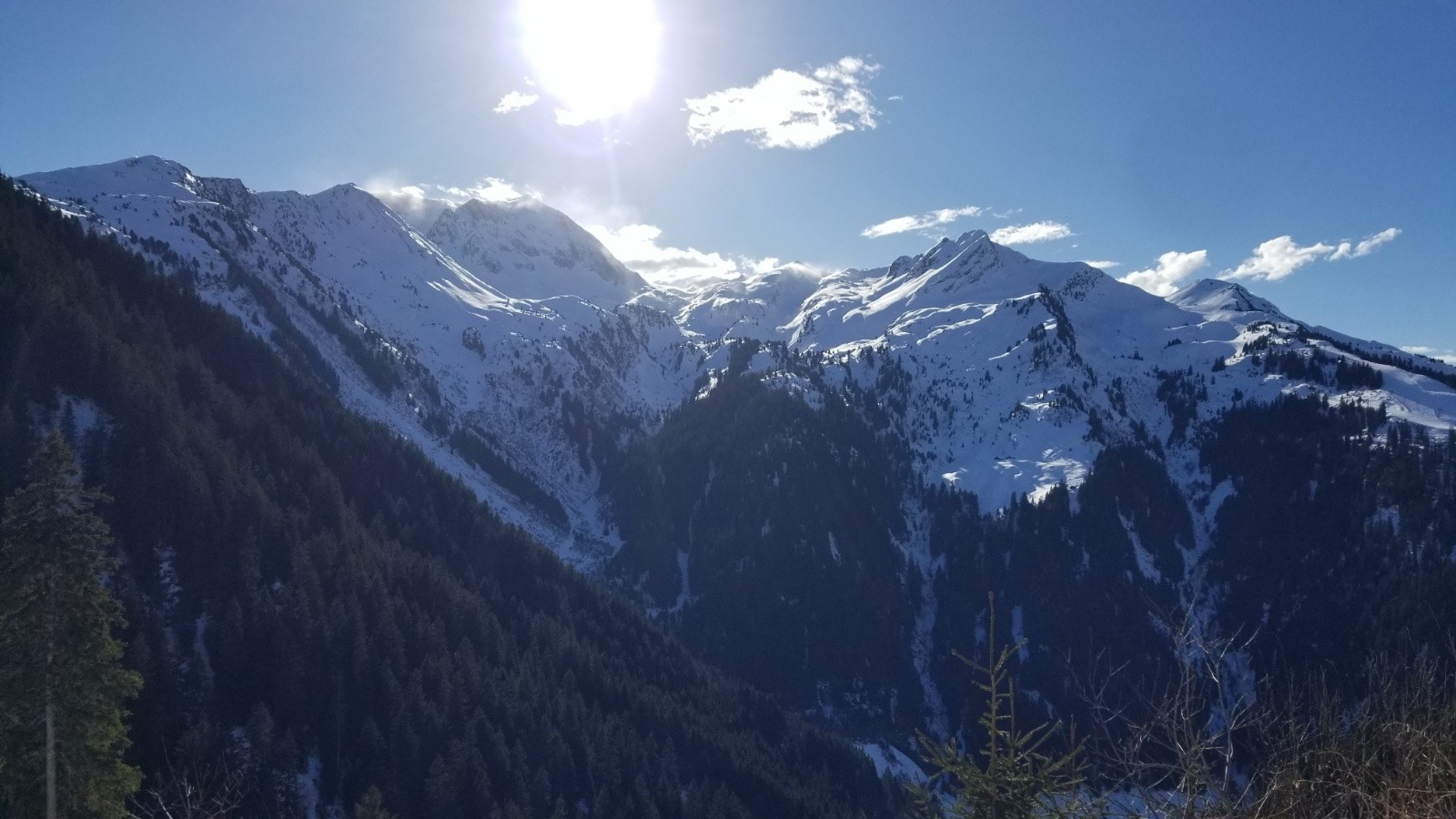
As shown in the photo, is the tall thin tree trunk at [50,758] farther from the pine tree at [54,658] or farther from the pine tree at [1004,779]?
the pine tree at [1004,779]

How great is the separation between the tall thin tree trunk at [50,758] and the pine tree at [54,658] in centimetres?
3

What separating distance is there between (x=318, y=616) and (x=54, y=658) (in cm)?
5858

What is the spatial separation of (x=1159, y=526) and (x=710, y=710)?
125 m

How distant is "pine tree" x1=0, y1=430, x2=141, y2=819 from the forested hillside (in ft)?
114

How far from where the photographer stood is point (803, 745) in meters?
115

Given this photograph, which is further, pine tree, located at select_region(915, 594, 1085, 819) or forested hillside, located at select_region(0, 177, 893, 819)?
forested hillside, located at select_region(0, 177, 893, 819)

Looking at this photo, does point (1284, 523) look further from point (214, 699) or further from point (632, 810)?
A: point (214, 699)

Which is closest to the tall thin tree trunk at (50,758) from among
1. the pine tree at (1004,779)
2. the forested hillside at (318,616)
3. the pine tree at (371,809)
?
the pine tree at (371,809)

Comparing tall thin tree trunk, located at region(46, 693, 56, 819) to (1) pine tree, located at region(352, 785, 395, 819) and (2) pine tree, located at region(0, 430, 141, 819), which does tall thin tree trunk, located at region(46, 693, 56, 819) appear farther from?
(1) pine tree, located at region(352, 785, 395, 819)

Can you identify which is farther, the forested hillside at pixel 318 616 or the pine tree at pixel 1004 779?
the forested hillside at pixel 318 616

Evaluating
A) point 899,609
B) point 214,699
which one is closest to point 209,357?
point 214,699

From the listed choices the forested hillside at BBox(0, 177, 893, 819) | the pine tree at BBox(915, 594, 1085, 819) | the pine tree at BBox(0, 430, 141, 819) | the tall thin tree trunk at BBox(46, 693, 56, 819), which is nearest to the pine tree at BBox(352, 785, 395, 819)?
→ the pine tree at BBox(0, 430, 141, 819)

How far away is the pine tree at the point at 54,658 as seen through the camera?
22516 millimetres

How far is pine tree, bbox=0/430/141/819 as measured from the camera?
73.9ft
